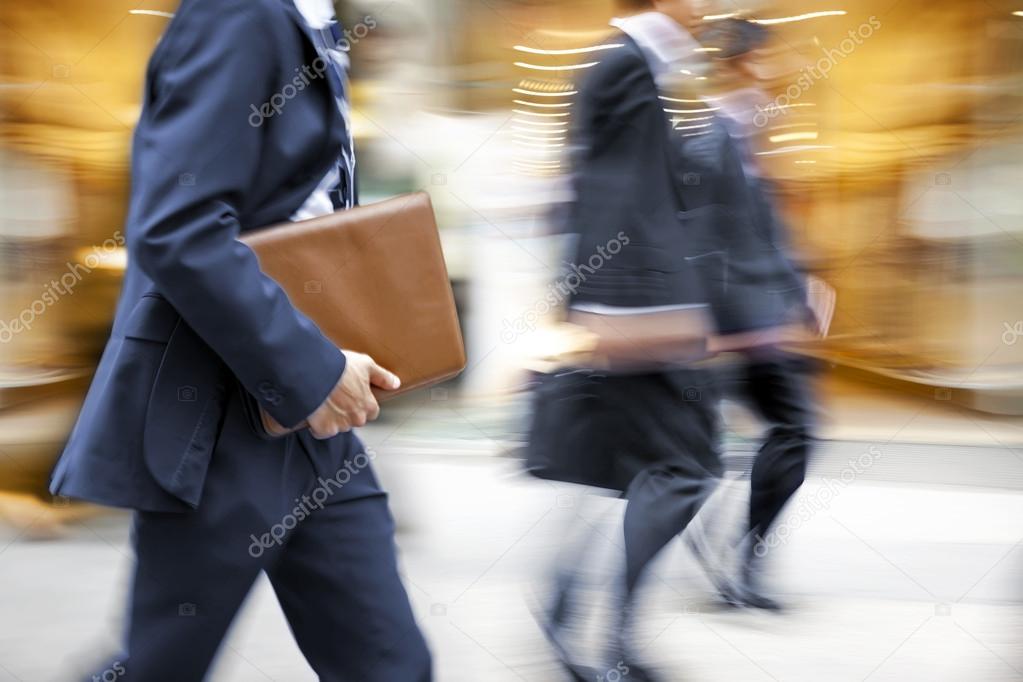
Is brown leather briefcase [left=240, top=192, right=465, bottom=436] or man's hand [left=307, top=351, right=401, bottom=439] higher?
brown leather briefcase [left=240, top=192, right=465, bottom=436]

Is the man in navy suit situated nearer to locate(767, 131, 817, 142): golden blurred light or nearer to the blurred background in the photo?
the blurred background

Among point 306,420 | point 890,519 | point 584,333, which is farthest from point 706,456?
point 890,519

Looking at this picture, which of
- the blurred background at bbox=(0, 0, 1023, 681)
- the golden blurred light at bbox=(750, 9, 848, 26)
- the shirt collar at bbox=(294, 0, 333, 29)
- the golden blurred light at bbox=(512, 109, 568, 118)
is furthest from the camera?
the golden blurred light at bbox=(512, 109, 568, 118)

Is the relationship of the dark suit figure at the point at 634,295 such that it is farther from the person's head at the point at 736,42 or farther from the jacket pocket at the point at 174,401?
the jacket pocket at the point at 174,401

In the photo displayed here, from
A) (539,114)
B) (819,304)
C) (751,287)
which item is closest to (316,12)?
(751,287)

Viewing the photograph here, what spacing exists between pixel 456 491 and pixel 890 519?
1.71m

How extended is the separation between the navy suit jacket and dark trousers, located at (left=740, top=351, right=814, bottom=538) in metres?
2.14

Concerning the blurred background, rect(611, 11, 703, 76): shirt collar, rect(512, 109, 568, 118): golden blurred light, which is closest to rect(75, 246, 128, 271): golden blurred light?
the blurred background

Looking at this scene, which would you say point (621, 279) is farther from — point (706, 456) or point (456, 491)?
point (456, 491)

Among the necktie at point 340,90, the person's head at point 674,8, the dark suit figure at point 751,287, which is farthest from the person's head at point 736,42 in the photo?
the necktie at point 340,90

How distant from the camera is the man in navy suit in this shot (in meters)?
1.46

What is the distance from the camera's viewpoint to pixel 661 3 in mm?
2791

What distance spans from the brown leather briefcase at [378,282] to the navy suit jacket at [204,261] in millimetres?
58

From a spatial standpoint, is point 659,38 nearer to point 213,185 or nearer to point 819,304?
point 819,304
